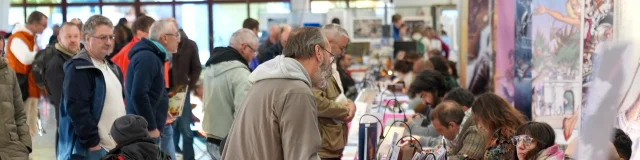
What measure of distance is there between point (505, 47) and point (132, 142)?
374cm

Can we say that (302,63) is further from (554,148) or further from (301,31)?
(554,148)

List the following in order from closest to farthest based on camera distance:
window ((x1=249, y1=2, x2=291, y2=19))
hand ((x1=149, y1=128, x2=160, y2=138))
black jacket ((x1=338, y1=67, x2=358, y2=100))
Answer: hand ((x1=149, y1=128, x2=160, y2=138)), black jacket ((x1=338, y1=67, x2=358, y2=100)), window ((x1=249, y1=2, x2=291, y2=19))

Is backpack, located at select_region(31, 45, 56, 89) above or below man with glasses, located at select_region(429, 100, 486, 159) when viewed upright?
above

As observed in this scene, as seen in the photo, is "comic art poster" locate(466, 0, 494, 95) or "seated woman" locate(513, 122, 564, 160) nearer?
"seated woman" locate(513, 122, 564, 160)

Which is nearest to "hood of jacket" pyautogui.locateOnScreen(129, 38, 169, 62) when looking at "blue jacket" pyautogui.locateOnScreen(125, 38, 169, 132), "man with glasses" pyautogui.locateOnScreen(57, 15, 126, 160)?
"blue jacket" pyautogui.locateOnScreen(125, 38, 169, 132)

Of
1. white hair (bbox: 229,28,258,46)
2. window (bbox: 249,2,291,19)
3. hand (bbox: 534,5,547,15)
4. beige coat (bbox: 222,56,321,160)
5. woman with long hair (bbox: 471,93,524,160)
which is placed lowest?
woman with long hair (bbox: 471,93,524,160)

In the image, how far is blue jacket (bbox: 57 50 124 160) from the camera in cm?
439

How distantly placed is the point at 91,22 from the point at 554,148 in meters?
2.22

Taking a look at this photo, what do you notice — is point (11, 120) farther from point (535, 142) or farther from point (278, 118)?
point (535, 142)

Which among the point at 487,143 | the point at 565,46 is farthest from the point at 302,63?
the point at 565,46

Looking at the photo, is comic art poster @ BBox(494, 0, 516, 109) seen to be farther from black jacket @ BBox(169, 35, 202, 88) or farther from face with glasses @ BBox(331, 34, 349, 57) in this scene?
black jacket @ BBox(169, 35, 202, 88)

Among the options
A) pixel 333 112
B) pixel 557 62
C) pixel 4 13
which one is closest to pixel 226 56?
pixel 333 112

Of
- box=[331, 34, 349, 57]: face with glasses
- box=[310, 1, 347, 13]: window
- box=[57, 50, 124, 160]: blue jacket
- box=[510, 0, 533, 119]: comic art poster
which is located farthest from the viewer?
box=[310, 1, 347, 13]: window

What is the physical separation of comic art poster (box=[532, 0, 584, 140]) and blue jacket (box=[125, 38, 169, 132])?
2.19 m
